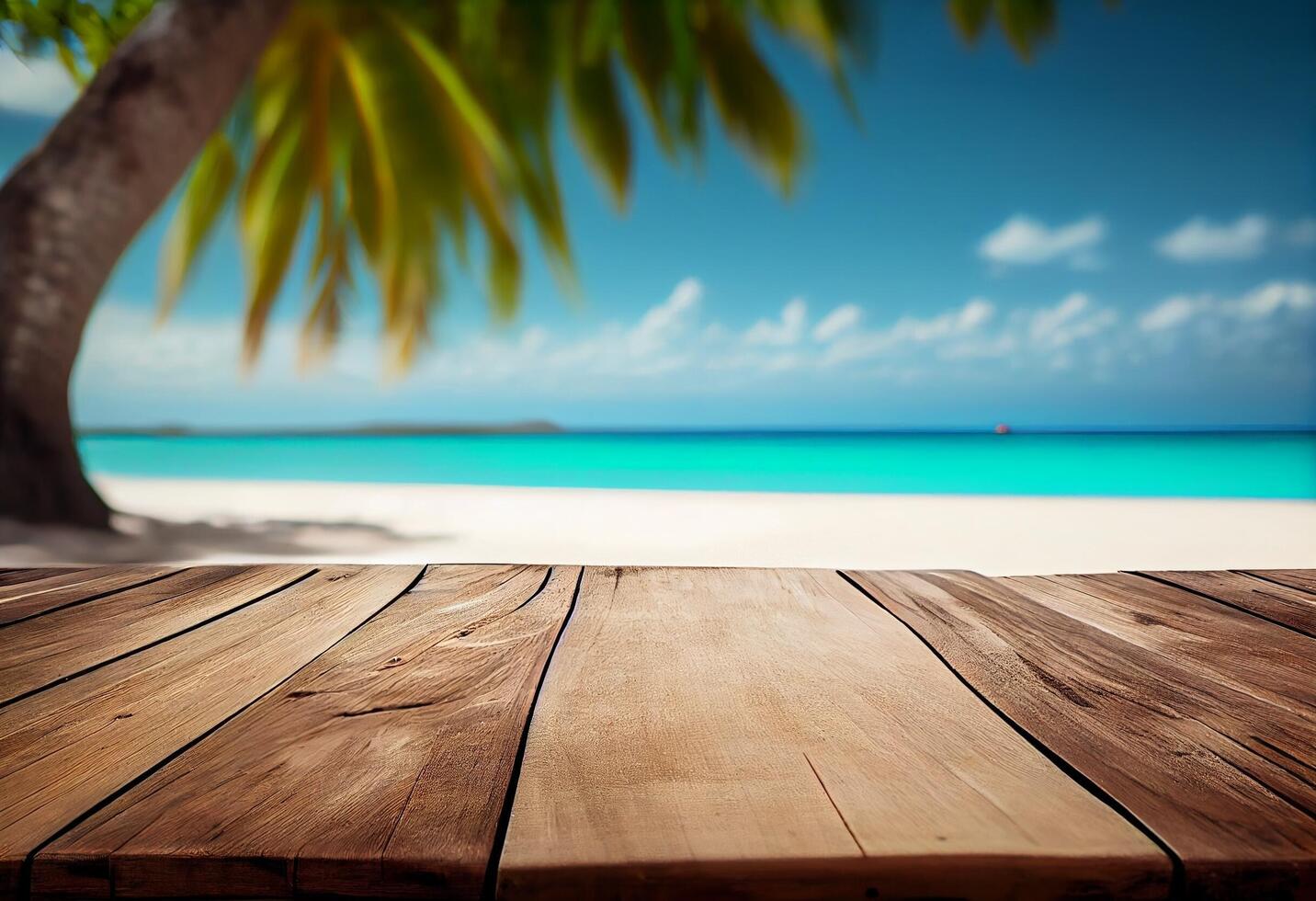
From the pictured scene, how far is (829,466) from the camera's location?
11.3 metres

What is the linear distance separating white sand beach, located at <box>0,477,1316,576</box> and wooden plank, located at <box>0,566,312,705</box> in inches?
67.7

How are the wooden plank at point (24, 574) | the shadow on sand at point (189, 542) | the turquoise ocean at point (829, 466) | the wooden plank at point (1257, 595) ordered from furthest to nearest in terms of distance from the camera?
the turquoise ocean at point (829, 466) < the shadow on sand at point (189, 542) < the wooden plank at point (24, 574) < the wooden plank at point (1257, 595)

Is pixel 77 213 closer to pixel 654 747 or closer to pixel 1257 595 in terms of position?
pixel 654 747

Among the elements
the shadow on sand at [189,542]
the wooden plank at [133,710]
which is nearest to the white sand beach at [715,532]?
the shadow on sand at [189,542]

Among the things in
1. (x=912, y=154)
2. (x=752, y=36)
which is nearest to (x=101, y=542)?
(x=752, y=36)

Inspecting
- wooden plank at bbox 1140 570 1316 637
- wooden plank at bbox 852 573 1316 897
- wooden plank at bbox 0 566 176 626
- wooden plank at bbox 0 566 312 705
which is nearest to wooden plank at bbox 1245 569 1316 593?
wooden plank at bbox 1140 570 1316 637

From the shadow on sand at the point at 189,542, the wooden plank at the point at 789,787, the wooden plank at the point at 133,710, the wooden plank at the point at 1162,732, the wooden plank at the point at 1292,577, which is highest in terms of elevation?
the wooden plank at the point at 1292,577

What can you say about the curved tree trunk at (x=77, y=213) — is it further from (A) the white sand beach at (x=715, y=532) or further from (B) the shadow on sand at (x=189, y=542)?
(A) the white sand beach at (x=715, y=532)

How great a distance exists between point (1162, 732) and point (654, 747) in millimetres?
253

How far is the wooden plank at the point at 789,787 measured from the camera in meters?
0.28

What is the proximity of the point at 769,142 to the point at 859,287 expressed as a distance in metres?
16.4

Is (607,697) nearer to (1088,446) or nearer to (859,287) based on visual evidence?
(1088,446)

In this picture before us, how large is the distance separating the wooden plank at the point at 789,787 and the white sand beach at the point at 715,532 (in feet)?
6.20

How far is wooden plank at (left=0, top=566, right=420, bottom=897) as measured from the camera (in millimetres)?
327
